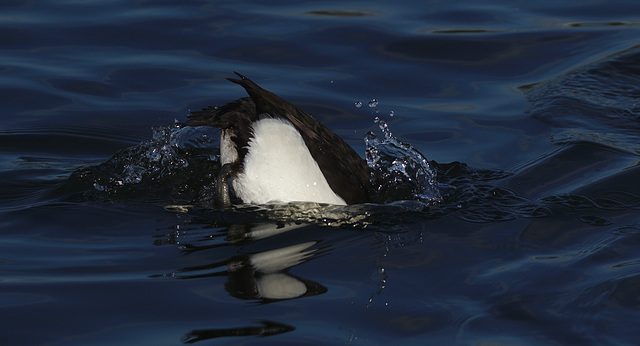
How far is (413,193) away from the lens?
5281mm

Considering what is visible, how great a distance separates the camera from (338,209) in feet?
15.7

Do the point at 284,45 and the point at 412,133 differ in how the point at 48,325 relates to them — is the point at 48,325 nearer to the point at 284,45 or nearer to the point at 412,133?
the point at 412,133

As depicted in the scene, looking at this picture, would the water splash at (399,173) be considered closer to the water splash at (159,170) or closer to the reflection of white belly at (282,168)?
the reflection of white belly at (282,168)

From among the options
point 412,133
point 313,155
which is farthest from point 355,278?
point 412,133

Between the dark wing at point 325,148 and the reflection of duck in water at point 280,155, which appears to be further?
the reflection of duck in water at point 280,155

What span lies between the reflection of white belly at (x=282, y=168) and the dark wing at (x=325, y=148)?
4 cm

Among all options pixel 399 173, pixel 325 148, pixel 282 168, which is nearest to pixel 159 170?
pixel 282 168

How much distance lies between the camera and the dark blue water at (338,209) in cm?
373

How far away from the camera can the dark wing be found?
15.0ft

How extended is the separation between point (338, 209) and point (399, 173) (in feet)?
2.66

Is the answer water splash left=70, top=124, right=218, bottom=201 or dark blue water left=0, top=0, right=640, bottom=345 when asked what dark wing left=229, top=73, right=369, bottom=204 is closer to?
dark blue water left=0, top=0, right=640, bottom=345

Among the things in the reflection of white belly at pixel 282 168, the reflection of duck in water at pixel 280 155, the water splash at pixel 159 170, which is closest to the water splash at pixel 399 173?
the reflection of duck in water at pixel 280 155

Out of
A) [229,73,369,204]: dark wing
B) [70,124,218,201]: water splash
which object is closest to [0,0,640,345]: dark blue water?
[70,124,218,201]: water splash

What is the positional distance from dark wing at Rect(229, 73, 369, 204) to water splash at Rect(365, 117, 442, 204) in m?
0.24
